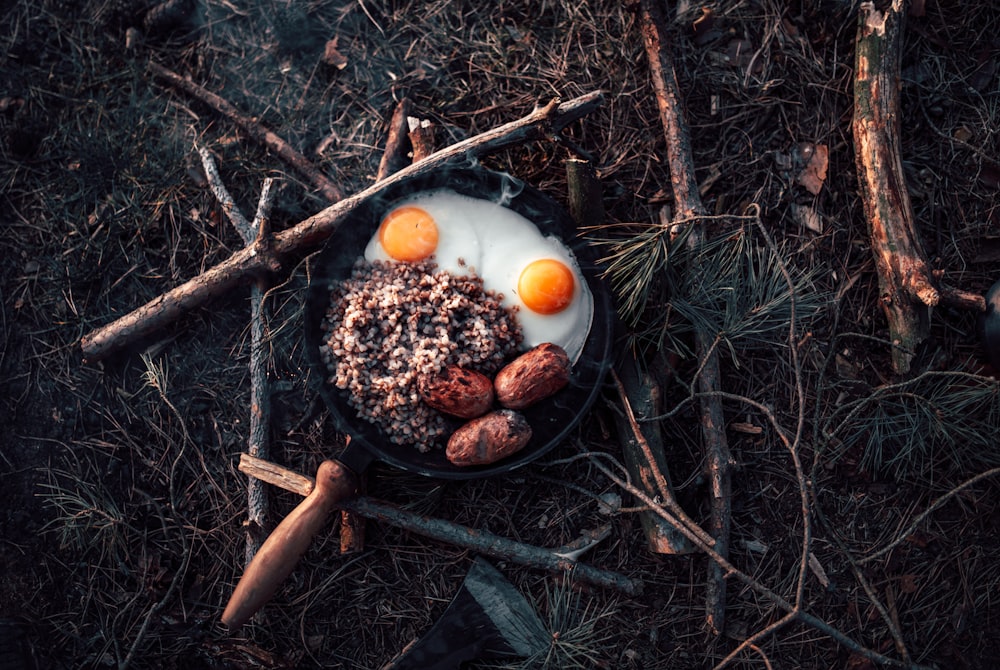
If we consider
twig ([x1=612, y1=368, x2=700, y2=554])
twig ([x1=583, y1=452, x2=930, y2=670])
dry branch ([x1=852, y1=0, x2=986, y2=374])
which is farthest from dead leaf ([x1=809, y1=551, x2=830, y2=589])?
dry branch ([x1=852, y1=0, x2=986, y2=374])

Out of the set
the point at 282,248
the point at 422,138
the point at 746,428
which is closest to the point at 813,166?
the point at 746,428

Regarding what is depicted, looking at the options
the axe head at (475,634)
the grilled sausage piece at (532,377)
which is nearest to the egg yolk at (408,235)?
the grilled sausage piece at (532,377)

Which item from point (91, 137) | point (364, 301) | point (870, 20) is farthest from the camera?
point (91, 137)

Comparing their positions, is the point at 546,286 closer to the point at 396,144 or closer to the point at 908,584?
the point at 396,144

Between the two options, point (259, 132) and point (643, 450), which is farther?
point (259, 132)

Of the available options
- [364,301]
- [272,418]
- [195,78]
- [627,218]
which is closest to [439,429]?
[364,301]

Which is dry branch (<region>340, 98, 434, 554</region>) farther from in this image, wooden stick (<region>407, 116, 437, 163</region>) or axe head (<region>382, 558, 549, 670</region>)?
axe head (<region>382, 558, 549, 670</region>)

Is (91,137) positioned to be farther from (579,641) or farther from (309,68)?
(579,641)
